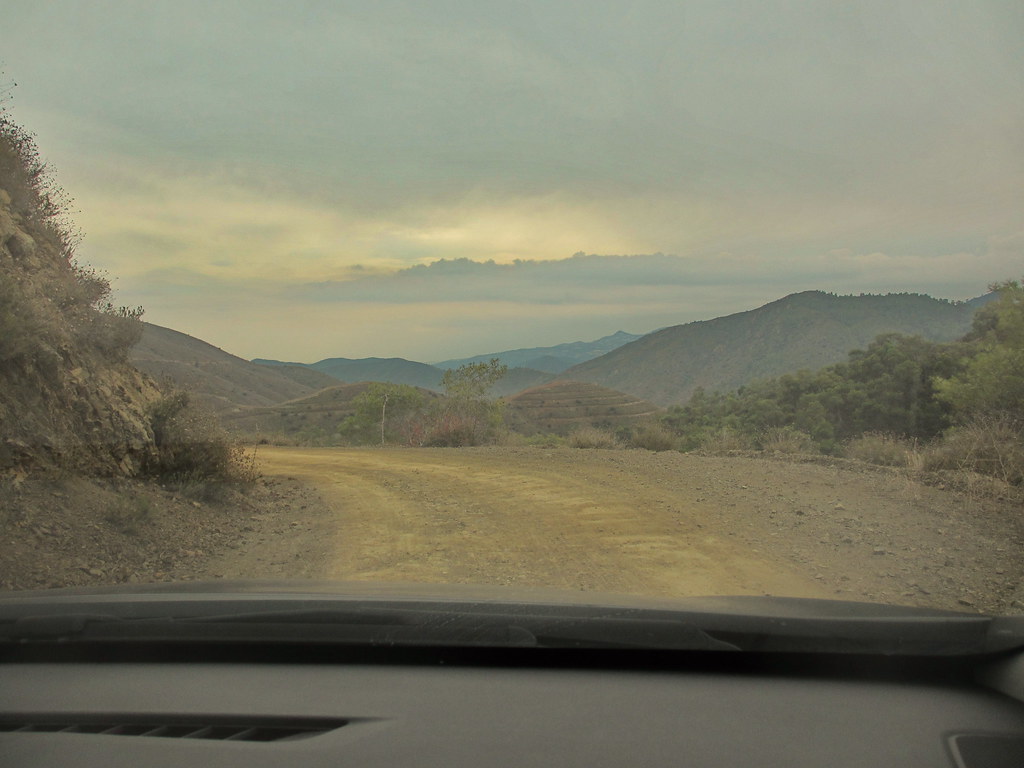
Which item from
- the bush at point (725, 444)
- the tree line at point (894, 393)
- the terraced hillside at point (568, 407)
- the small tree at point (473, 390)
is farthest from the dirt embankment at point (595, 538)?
the terraced hillside at point (568, 407)

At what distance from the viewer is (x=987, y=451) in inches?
398

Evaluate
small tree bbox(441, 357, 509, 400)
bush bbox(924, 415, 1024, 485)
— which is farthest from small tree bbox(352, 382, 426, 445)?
bush bbox(924, 415, 1024, 485)

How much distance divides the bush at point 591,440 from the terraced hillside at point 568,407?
105 feet

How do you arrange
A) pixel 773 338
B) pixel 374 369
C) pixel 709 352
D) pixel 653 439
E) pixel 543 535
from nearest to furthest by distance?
pixel 543 535
pixel 653 439
pixel 773 338
pixel 709 352
pixel 374 369

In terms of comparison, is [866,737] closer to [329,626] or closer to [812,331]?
[329,626]

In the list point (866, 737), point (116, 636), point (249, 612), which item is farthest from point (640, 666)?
point (116, 636)

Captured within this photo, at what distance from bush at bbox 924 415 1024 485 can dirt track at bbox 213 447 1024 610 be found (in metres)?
0.89

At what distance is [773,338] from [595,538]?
201 ft

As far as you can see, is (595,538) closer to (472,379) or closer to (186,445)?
(186,445)

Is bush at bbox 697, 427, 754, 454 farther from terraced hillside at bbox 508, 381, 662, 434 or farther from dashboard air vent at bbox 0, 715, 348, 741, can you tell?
terraced hillside at bbox 508, 381, 662, 434

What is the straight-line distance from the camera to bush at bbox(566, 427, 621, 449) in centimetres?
1741

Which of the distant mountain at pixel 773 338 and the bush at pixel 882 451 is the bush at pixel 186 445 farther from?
the distant mountain at pixel 773 338

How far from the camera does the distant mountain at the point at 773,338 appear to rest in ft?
119

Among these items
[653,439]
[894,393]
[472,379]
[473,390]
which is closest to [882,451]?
[653,439]
